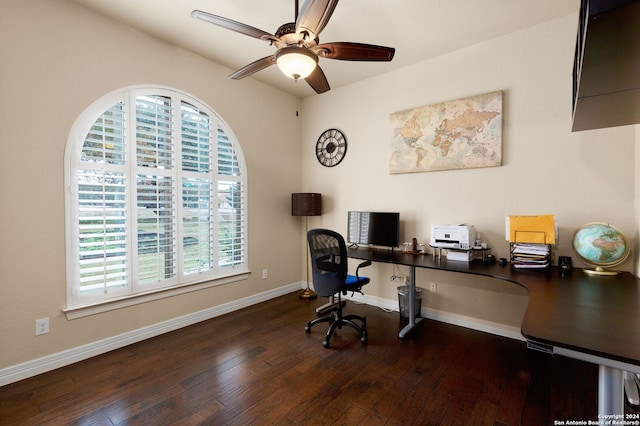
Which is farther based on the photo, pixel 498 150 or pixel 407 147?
pixel 407 147

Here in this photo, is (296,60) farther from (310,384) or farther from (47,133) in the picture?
(310,384)

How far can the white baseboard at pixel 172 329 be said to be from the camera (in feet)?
7.06

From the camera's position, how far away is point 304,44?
193 cm

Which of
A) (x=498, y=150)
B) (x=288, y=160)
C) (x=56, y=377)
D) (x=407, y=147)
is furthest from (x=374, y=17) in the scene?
(x=56, y=377)

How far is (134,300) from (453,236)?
319 cm

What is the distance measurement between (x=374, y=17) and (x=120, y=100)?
2452 millimetres

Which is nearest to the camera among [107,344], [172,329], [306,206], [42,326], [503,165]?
[42,326]

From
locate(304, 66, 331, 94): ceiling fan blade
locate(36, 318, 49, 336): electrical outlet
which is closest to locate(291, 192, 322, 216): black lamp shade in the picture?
locate(304, 66, 331, 94): ceiling fan blade

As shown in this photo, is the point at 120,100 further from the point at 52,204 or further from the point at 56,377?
the point at 56,377

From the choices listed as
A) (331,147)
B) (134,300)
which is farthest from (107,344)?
(331,147)

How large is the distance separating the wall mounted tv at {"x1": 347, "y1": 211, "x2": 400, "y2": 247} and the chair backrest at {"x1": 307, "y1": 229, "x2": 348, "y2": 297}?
0.91 m

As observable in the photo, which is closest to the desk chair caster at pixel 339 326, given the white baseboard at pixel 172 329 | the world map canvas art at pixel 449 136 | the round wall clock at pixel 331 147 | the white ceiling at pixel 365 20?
the white baseboard at pixel 172 329

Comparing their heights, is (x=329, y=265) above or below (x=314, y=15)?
below

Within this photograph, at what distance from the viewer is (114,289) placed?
2580mm
